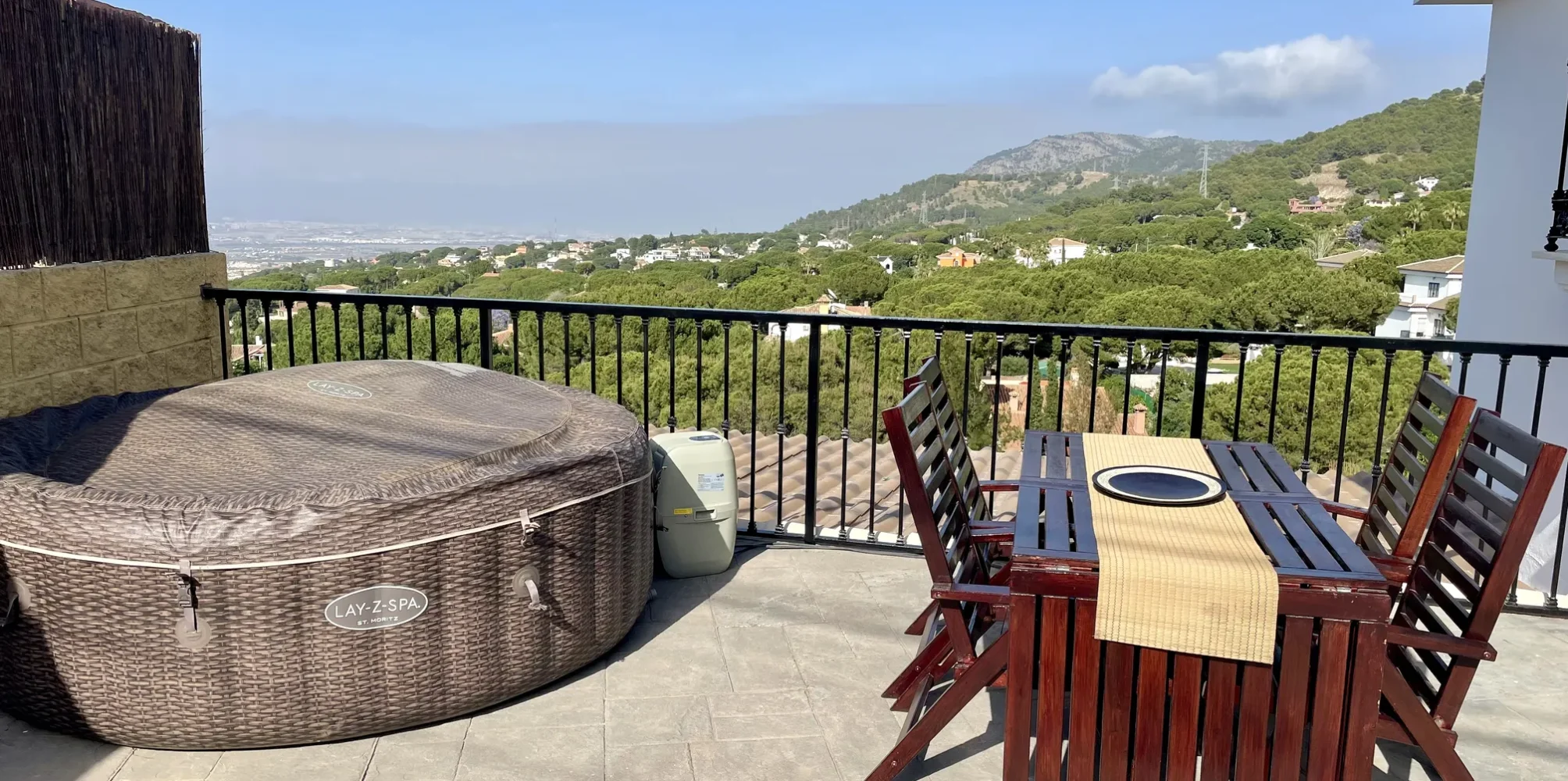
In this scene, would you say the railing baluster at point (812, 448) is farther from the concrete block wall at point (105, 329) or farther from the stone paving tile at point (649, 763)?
the concrete block wall at point (105, 329)

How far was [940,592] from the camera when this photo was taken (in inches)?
89.7

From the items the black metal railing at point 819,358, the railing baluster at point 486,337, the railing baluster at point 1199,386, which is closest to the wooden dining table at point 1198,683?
the black metal railing at point 819,358

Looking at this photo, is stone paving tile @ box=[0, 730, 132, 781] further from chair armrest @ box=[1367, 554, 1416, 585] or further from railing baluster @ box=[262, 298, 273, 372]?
chair armrest @ box=[1367, 554, 1416, 585]

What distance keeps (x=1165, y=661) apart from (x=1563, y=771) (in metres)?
1.29

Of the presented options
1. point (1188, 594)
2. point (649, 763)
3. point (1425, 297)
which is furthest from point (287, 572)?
point (1425, 297)

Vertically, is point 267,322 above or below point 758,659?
above

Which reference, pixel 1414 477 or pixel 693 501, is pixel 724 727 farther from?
pixel 1414 477

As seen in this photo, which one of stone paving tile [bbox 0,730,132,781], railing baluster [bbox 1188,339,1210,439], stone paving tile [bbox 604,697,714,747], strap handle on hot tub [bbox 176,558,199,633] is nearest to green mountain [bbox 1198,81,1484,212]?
railing baluster [bbox 1188,339,1210,439]

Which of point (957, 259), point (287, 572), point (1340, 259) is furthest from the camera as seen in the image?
point (957, 259)

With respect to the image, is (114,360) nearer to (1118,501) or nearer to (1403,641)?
(1118,501)

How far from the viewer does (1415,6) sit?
9.02 m

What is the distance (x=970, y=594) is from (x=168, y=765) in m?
1.87

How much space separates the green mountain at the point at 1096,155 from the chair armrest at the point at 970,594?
8658cm

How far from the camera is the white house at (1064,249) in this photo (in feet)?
168
